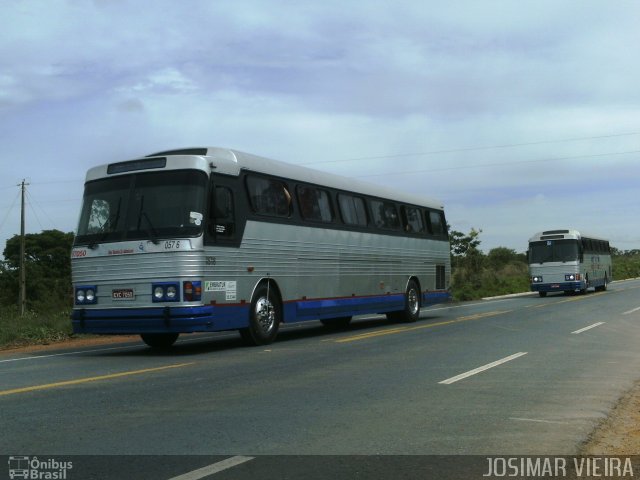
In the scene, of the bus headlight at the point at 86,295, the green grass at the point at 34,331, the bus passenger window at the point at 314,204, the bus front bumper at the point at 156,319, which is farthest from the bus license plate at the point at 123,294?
the green grass at the point at 34,331

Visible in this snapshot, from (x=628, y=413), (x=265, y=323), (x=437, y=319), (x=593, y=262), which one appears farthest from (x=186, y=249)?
(x=593, y=262)

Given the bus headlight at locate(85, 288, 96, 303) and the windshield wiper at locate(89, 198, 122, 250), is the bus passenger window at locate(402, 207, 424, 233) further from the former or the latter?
the bus headlight at locate(85, 288, 96, 303)

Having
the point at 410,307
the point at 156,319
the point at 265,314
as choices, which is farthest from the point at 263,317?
the point at 410,307

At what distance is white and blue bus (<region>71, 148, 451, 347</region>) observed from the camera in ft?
40.5

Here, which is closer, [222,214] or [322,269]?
[222,214]

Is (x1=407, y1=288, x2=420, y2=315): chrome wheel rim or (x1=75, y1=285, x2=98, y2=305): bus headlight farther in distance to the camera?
(x1=407, y1=288, x2=420, y2=315): chrome wheel rim

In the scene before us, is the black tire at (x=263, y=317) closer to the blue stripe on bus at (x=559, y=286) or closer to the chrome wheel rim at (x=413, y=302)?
the chrome wheel rim at (x=413, y=302)

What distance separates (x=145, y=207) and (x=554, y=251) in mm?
28102

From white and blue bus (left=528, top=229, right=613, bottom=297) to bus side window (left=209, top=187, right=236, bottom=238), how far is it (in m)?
26.5

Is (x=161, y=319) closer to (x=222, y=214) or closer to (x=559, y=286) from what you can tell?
(x=222, y=214)

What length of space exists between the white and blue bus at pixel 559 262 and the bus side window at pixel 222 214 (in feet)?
86.8

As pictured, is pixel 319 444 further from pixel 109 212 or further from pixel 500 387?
pixel 109 212

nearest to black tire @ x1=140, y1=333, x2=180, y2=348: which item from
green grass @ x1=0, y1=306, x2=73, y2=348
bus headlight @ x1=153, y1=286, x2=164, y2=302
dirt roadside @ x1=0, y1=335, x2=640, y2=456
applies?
bus headlight @ x1=153, y1=286, x2=164, y2=302

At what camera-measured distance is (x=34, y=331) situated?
675 inches
